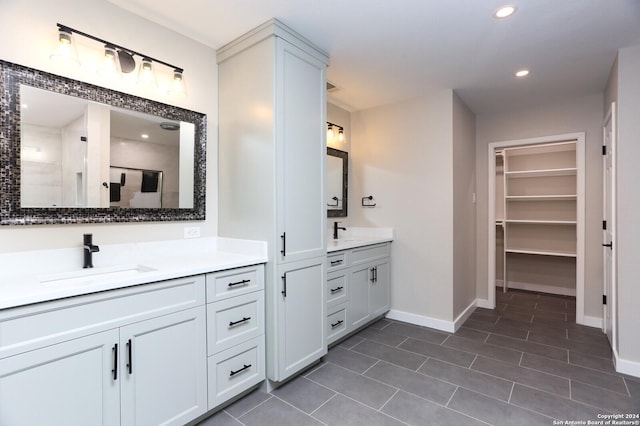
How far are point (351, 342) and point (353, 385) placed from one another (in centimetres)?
75

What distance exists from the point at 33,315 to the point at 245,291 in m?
1.05

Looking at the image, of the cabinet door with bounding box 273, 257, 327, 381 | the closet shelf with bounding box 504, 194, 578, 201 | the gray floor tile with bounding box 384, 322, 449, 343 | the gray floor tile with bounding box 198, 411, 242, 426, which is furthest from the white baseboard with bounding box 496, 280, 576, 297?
the gray floor tile with bounding box 198, 411, 242, 426

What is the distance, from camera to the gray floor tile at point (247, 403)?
1973mm

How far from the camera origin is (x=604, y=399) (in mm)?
2098

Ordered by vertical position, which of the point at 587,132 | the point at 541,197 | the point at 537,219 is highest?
the point at 587,132

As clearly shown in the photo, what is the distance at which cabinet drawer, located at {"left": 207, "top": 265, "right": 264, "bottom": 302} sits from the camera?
1881mm

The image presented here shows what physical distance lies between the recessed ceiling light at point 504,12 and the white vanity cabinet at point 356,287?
6.99ft

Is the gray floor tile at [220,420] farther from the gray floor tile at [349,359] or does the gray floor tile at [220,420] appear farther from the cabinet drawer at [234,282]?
the gray floor tile at [349,359]

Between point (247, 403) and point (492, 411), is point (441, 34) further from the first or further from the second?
point (247, 403)

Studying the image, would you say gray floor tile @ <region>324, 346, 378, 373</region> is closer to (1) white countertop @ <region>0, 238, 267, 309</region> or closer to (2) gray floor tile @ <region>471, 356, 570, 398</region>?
(2) gray floor tile @ <region>471, 356, 570, 398</region>

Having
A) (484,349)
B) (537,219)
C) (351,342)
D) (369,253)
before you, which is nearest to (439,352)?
(484,349)

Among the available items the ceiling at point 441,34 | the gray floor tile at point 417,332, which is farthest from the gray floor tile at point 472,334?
the ceiling at point 441,34

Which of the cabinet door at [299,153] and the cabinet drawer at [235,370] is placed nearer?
the cabinet drawer at [235,370]

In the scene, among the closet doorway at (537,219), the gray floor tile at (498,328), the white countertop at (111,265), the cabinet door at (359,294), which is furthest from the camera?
the closet doorway at (537,219)
